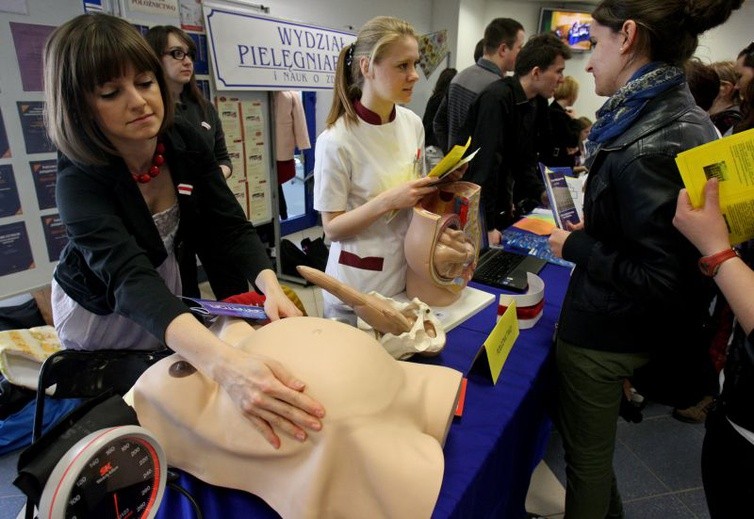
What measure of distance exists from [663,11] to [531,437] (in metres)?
0.99

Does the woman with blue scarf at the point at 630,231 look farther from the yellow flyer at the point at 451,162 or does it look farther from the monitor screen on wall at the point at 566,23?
the monitor screen on wall at the point at 566,23

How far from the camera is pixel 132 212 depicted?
93 cm

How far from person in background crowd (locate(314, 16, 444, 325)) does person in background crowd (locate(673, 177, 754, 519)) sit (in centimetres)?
61

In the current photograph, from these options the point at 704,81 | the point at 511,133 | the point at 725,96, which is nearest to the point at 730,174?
the point at 511,133

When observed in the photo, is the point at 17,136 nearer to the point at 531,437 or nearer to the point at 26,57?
the point at 26,57

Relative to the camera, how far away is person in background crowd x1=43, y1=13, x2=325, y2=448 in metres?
0.67

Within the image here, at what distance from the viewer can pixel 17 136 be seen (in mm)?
2006

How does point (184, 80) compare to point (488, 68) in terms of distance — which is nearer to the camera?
point (184, 80)

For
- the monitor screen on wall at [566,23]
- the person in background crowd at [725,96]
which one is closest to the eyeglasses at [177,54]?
the person in background crowd at [725,96]

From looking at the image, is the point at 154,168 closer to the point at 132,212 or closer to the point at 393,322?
the point at 132,212

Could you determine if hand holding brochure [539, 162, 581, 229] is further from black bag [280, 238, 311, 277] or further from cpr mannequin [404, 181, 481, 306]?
black bag [280, 238, 311, 277]

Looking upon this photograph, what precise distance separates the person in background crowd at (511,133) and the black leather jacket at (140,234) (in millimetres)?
969

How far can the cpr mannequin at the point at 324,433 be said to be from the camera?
2.12ft

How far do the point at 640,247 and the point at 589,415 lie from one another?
1.49ft
